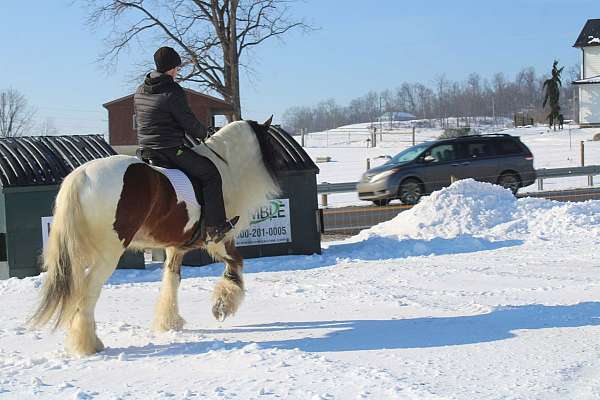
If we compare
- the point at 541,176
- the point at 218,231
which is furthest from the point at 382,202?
the point at 218,231

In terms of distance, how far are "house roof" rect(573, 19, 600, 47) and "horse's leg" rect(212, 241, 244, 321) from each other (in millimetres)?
66290

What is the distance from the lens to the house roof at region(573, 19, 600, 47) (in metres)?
67.4

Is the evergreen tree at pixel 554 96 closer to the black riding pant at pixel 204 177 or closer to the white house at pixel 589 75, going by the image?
the white house at pixel 589 75

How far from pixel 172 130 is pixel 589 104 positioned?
6238 cm

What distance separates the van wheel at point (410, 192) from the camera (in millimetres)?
21375

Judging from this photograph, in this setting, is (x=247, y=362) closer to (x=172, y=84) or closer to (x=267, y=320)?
(x=267, y=320)

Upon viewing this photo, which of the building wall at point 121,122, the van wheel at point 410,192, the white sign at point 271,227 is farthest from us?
the building wall at point 121,122

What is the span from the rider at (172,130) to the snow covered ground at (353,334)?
122 cm

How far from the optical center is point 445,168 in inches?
865

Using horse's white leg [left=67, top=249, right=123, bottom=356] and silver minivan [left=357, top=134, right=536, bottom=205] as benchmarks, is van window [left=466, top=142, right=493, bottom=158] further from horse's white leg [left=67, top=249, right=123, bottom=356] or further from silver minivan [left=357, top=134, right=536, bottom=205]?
horse's white leg [left=67, top=249, right=123, bottom=356]

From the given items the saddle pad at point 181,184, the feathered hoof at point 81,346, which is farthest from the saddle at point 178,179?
the feathered hoof at point 81,346

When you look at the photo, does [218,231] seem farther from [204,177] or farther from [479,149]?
[479,149]

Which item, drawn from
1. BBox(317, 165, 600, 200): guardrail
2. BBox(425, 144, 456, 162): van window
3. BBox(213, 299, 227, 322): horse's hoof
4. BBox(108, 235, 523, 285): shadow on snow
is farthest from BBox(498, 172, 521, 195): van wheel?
BBox(213, 299, 227, 322): horse's hoof

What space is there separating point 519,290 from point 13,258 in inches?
274
